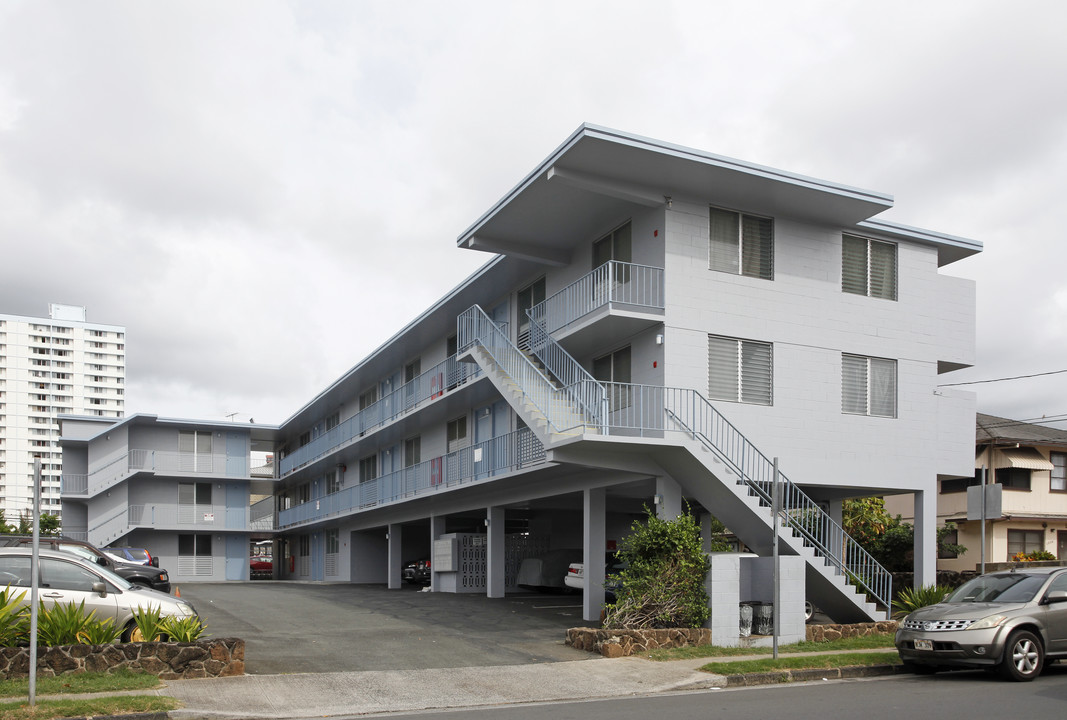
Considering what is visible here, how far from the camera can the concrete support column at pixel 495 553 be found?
26.8 meters

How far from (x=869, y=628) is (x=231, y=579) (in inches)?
1576

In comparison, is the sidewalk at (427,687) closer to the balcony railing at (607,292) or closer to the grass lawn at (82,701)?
the grass lawn at (82,701)

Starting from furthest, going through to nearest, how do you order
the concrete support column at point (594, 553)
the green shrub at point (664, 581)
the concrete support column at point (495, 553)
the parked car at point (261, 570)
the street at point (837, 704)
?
the parked car at point (261, 570), the concrete support column at point (495, 553), the concrete support column at point (594, 553), the green shrub at point (664, 581), the street at point (837, 704)

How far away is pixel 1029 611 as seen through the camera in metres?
13.6

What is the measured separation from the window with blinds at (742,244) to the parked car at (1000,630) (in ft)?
26.2

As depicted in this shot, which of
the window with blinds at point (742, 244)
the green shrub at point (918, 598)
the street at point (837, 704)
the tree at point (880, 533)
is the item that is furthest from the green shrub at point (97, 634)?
the tree at point (880, 533)

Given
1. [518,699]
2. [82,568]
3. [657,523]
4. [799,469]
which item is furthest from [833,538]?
[82,568]

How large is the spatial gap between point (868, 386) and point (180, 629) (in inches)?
575

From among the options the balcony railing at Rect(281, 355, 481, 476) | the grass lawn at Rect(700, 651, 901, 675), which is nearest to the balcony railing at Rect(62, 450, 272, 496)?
the balcony railing at Rect(281, 355, 481, 476)

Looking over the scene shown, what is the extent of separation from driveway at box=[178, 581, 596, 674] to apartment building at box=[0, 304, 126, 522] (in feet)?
435

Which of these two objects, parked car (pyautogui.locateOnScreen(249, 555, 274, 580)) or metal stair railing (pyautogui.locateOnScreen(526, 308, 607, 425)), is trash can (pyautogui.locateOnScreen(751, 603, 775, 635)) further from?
parked car (pyautogui.locateOnScreen(249, 555, 274, 580))

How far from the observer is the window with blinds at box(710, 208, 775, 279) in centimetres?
2011

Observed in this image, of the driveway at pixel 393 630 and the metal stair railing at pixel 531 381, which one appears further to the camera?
the metal stair railing at pixel 531 381

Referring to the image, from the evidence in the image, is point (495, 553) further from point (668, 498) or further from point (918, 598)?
point (918, 598)
